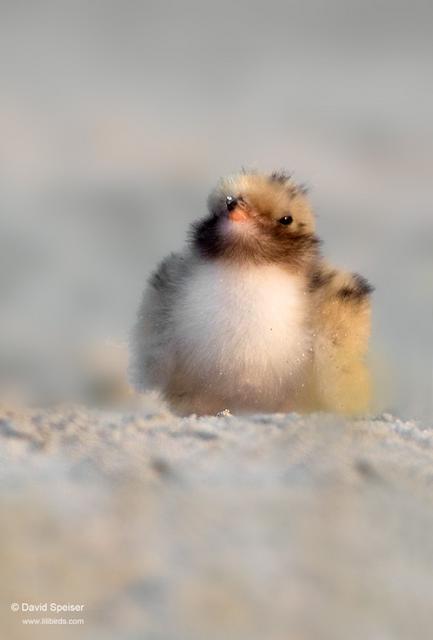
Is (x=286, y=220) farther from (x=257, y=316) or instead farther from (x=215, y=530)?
(x=215, y=530)

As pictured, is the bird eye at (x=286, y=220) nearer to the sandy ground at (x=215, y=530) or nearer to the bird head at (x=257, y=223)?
the bird head at (x=257, y=223)

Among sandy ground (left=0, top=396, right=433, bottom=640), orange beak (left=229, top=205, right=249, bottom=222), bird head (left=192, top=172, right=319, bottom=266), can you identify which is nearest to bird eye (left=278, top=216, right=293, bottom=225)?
bird head (left=192, top=172, right=319, bottom=266)

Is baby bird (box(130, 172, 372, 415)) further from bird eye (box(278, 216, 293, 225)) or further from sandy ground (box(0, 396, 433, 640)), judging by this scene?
sandy ground (box(0, 396, 433, 640))

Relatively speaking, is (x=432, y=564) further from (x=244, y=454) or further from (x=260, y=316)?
(x=260, y=316)

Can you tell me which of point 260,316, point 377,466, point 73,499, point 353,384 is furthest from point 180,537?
point 353,384

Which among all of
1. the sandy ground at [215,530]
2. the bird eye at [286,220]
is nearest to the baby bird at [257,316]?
the bird eye at [286,220]
